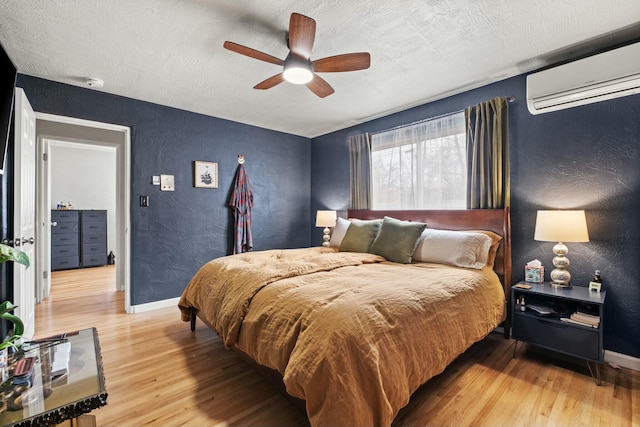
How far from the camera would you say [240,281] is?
204 centimetres

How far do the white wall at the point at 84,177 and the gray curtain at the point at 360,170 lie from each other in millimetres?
5078

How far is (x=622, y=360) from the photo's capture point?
7.18ft

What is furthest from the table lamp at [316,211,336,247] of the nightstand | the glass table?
the glass table

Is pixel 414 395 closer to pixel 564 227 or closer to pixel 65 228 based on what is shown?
pixel 564 227

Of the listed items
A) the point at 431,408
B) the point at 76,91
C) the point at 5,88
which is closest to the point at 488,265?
the point at 431,408

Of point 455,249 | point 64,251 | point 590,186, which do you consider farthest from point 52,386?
point 64,251

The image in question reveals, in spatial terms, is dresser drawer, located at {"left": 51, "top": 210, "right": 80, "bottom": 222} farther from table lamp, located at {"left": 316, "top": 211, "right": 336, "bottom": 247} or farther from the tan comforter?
the tan comforter

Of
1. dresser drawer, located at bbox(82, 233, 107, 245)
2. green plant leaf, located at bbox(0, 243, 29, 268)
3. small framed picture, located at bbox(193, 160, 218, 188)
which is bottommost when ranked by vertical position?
dresser drawer, located at bbox(82, 233, 107, 245)

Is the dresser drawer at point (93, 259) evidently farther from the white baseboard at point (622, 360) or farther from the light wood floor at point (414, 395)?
the white baseboard at point (622, 360)

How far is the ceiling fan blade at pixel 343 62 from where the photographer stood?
2.04 meters

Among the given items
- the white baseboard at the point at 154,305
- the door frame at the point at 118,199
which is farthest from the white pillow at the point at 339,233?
the door frame at the point at 118,199

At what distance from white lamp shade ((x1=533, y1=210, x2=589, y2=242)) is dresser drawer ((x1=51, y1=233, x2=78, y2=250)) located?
24.3ft

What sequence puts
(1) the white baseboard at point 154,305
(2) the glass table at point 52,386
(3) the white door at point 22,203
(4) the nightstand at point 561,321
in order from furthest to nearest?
(1) the white baseboard at point 154,305
(3) the white door at point 22,203
(4) the nightstand at point 561,321
(2) the glass table at point 52,386

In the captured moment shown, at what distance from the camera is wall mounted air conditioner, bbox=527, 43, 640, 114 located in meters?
2.12
